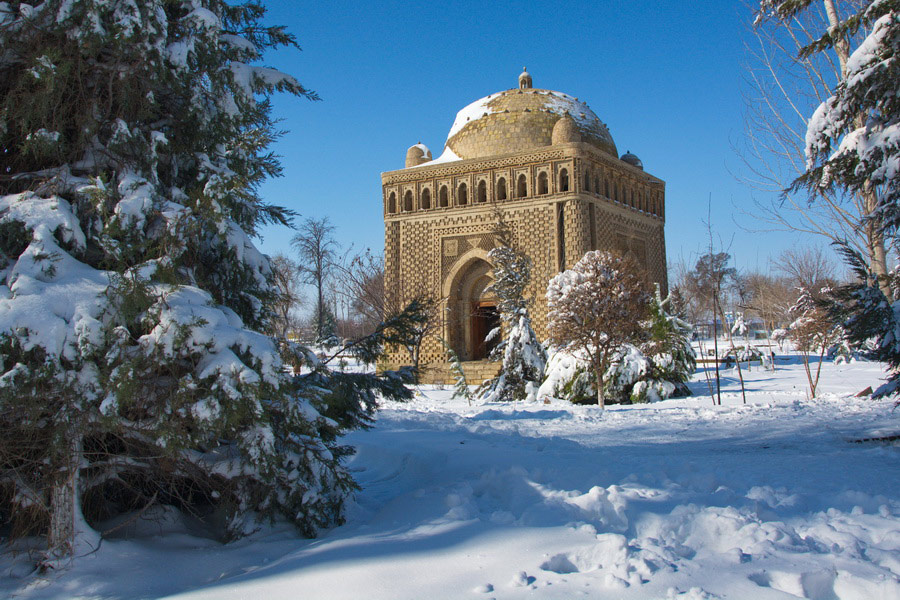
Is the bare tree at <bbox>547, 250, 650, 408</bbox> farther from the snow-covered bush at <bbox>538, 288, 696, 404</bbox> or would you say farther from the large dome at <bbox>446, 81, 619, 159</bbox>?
the large dome at <bbox>446, 81, 619, 159</bbox>

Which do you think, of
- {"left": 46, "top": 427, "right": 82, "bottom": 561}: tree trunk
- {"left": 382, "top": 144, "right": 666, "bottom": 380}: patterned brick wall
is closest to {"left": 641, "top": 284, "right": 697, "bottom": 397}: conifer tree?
{"left": 382, "top": 144, "right": 666, "bottom": 380}: patterned brick wall

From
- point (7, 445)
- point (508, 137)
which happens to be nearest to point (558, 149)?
point (508, 137)

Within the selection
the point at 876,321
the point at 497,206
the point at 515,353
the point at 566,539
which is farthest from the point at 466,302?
the point at 566,539

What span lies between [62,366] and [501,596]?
2519 mm

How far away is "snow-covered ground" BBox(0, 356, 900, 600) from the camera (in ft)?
9.58

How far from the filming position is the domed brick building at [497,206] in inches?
882

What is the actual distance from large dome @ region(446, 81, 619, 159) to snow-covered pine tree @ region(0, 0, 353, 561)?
1928 cm

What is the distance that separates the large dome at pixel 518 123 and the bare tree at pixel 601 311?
10.8m

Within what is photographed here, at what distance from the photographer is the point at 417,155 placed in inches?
1013

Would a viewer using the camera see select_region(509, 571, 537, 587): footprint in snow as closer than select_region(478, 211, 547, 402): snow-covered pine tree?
Yes

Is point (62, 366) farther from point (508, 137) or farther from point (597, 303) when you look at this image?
point (508, 137)

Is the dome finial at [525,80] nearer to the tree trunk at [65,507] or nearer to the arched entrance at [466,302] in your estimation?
the arched entrance at [466,302]

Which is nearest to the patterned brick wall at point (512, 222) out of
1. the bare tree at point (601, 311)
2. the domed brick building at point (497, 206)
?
the domed brick building at point (497, 206)

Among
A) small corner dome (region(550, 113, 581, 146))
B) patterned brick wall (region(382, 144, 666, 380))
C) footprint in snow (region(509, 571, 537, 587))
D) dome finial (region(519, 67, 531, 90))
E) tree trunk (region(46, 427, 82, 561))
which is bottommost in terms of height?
footprint in snow (region(509, 571, 537, 587))
